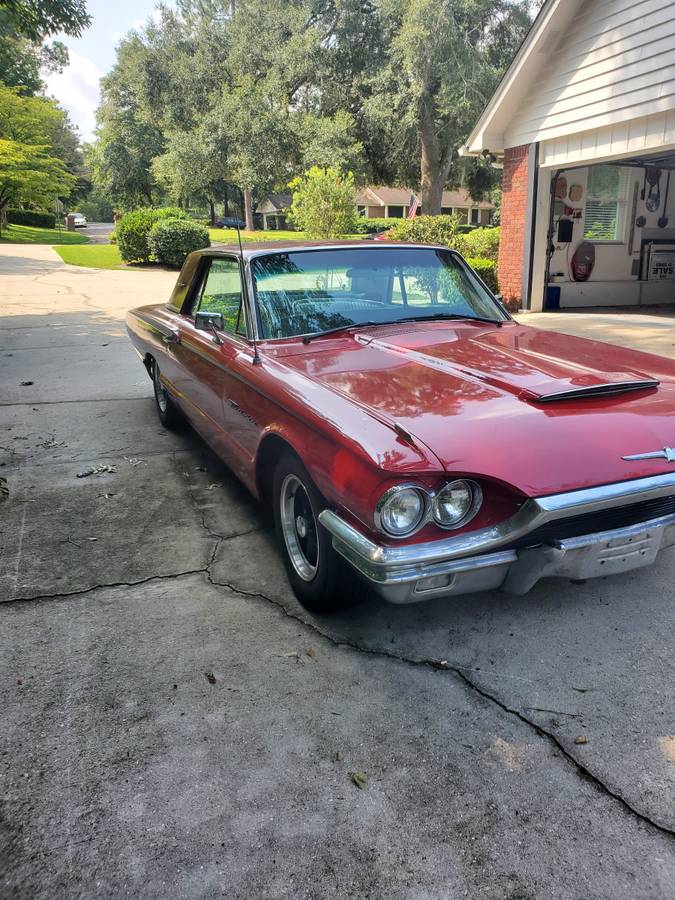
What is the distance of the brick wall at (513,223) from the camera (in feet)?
37.2

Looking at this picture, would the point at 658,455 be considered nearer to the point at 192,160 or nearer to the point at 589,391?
the point at 589,391

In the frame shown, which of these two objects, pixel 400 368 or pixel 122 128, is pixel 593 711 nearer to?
pixel 400 368

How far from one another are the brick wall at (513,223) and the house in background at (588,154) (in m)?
0.02

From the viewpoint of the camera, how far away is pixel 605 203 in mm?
12562

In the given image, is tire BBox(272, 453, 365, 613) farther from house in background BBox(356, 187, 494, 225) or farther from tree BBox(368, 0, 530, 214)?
house in background BBox(356, 187, 494, 225)

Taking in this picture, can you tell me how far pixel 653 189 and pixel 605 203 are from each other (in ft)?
3.49

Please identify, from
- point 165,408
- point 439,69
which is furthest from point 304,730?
point 439,69

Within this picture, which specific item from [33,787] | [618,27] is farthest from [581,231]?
[33,787]

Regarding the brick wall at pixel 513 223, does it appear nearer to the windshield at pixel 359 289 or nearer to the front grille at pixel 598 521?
the windshield at pixel 359 289

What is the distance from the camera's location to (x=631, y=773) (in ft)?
6.77

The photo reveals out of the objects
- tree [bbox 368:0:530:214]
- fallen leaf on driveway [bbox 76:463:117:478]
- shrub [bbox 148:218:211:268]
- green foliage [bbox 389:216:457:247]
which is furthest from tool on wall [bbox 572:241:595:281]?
tree [bbox 368:0:530:214]

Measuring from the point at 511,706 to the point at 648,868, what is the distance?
26.3 inches

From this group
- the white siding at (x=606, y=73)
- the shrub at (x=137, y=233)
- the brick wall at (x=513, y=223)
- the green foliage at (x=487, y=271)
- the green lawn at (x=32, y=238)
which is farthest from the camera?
the green lawn at (x=32, y=238)

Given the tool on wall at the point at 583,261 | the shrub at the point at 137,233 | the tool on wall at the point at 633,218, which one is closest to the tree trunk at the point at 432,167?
the shrub at the point at 137,233
